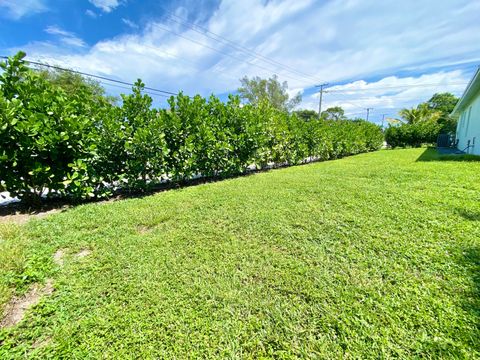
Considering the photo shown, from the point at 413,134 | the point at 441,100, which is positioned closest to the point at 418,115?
the point at 413,134

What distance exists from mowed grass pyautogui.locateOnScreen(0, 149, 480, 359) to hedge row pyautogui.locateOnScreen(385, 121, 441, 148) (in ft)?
70.4

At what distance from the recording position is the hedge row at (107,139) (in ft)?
11.9

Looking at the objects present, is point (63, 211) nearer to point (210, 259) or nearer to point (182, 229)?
point (182, 229)

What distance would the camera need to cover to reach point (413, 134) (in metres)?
20.5

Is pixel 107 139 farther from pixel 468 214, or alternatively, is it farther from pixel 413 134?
pixel 413 134

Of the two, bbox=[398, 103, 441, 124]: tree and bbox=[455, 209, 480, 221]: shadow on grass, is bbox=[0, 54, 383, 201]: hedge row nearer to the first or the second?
bbox=[455, 209, 480, 221]: shadow on grass

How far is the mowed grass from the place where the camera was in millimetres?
1550

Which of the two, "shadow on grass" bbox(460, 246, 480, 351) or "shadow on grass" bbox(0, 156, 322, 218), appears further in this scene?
"shadow on grass" bbox(0, 156, 322, 218)

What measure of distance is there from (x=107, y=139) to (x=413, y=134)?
25.2 meters

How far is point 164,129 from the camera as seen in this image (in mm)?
5359

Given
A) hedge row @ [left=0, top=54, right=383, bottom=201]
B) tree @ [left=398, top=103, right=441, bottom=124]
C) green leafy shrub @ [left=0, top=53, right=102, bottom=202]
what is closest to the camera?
green leafy shrub @ [left=0, top=53, right=102, bottom=202]

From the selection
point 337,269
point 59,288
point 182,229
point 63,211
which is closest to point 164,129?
point 63,211

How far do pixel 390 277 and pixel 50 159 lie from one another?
5.38 metres

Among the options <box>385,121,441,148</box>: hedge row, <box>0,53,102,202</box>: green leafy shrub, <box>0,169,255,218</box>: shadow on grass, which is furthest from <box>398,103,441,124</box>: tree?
<box>0,53,102,202</box>: green leafy shrub
